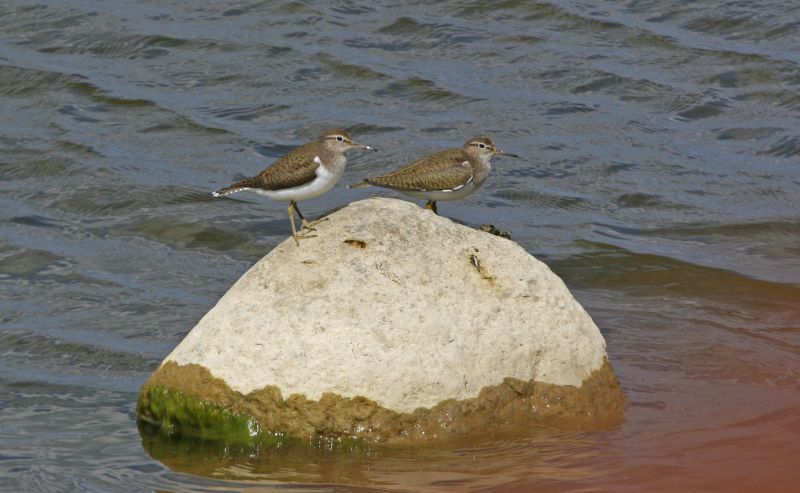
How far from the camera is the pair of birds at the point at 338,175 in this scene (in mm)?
10453

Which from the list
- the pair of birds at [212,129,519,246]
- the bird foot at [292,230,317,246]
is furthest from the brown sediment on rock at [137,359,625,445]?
the pair of birds at [212,129,519,246]

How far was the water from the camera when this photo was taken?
9344mm

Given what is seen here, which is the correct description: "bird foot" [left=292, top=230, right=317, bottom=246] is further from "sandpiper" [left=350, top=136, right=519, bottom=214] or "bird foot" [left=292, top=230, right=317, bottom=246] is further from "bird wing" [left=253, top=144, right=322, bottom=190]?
"sandpiper" [left=350, top=136, right=519, bottom=214]

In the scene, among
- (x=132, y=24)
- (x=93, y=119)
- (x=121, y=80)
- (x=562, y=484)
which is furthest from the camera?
(x=132, y=24)

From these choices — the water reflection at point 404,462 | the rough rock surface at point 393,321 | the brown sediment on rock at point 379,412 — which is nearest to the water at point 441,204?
the water reflection at point 404,462

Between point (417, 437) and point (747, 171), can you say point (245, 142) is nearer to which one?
point (747, 171)

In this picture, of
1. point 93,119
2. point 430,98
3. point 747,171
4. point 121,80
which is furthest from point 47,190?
point 747,171

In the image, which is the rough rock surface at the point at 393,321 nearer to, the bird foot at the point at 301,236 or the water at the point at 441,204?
the bird foot at the point at 301,236

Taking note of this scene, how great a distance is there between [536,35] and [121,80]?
6.92 m

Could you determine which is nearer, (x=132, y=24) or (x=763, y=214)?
(x=763, y=214)

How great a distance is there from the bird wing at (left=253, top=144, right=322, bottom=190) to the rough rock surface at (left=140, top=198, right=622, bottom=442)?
639mm

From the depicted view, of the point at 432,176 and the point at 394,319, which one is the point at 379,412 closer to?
the point at 394,319

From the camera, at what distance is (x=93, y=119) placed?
61.4 ft

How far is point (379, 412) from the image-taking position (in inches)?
359
